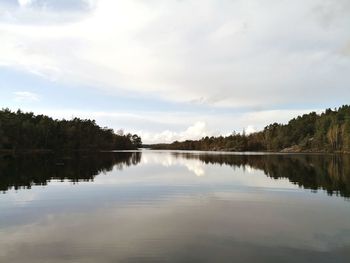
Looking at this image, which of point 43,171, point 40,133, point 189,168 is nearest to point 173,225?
point 43,171

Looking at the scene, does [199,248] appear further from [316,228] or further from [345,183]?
[345,183]

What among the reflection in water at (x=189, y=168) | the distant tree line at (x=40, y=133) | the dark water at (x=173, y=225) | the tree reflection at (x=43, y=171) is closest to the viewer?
the dark water at (x=173, y=225)

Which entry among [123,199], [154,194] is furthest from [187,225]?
[154,194]

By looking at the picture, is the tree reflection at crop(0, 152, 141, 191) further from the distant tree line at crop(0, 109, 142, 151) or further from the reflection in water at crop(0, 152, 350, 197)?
the distant tree line at crop(0, 109, 142, 151)

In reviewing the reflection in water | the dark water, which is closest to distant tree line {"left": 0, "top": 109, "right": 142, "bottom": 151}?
the reflection in water

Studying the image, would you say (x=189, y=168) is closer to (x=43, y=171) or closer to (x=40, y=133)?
(x=43, y=171)

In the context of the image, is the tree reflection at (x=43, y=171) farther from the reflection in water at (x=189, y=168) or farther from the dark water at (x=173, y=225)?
the dark water at (x=173, y=225)

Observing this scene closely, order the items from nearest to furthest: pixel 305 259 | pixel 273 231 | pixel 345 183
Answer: pixel 305 259, pixel 273 231, pixel 345 183

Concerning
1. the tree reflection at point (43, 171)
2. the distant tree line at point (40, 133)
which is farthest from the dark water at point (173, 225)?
the distant tree line at point (40, 133)

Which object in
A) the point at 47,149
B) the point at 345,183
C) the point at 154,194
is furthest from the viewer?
the point at 47,149

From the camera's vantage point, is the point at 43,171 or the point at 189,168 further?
the point at 189,168

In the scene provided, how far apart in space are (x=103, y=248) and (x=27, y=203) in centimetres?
1302

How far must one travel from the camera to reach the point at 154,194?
98.4 ft

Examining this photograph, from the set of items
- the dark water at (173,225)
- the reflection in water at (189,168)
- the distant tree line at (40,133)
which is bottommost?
the dark water at (173,225)
